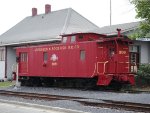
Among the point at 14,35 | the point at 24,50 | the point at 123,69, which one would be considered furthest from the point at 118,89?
the point at 14,35

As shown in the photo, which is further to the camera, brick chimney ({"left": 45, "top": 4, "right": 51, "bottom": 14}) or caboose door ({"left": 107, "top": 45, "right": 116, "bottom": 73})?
brick chimney ({"left": 45, "top": 4, "right": 51, "bottom": 14})

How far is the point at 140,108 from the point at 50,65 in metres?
12.7

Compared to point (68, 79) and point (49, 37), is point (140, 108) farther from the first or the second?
point (49, 37)

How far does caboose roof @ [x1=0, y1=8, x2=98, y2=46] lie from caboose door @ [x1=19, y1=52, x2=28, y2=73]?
12.6 ft

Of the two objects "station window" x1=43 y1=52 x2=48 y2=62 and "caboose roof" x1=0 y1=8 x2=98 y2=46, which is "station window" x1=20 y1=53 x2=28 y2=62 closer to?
"station window" x1=43 y1=52 x2=48 y2=62

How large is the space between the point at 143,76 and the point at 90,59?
401 cm

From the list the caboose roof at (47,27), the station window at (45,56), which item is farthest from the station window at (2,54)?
the station window at (45,56)

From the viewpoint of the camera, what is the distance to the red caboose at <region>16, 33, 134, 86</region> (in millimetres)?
21994

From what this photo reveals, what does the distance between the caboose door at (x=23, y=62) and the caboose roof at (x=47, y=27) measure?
384 centimetres

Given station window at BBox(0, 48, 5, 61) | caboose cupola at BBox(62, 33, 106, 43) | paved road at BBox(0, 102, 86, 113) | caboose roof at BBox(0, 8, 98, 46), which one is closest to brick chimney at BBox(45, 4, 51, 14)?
caboose roof at BBox(0, 8, 98, 46)

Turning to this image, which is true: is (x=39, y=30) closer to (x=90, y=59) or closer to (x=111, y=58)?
(x=90, y=59)

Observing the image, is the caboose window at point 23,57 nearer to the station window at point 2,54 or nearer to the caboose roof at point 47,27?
the caboose roof at point 47,27

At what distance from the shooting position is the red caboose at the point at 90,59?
2199cm

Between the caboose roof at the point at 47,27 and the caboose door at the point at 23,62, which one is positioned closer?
the caboose door at the point at 23,62
